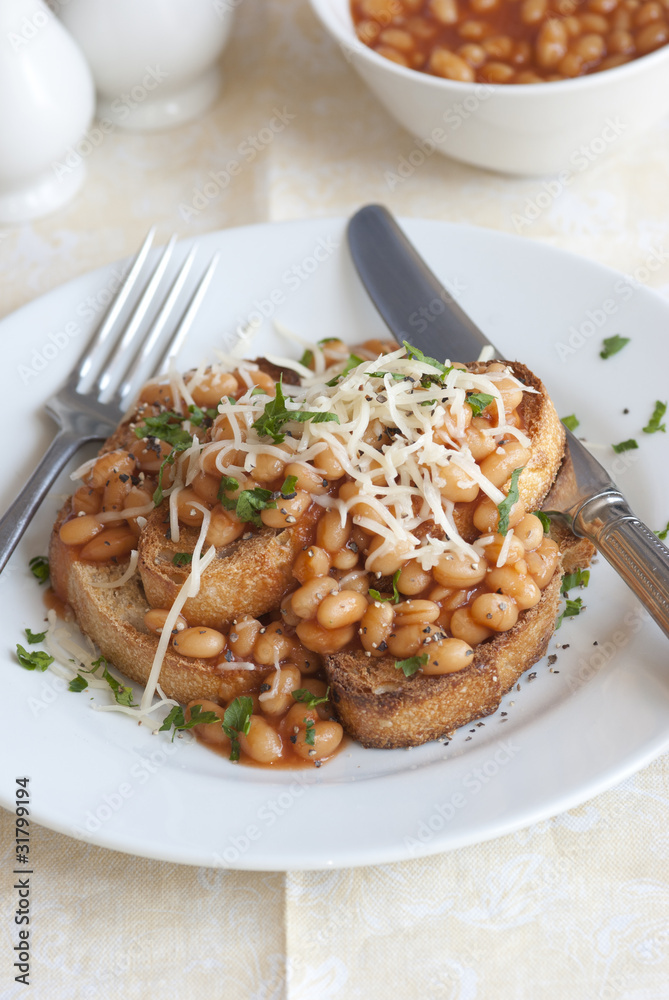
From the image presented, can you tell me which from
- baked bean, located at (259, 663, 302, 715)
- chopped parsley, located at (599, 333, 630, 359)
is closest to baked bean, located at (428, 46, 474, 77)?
chopped parsley, located at (599, 333, 630, 359)

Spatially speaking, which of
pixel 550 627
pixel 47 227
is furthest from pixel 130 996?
pixel 47 227

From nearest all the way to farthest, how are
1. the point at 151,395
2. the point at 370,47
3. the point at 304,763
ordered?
the point at 304,763, the point at 151,395, the point at 370,47

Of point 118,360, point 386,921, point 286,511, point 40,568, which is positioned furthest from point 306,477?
point 118,360

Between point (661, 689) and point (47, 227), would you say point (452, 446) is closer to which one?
point (661, 689)

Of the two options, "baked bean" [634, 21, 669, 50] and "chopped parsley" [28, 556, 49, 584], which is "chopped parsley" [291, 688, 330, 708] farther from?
"baked bean" [634, 21, 669, 50]

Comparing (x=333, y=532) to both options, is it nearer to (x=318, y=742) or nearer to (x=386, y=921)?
(x=318, y=742)

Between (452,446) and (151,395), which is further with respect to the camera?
(151,395)
